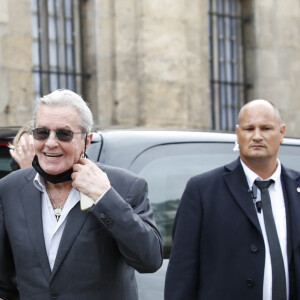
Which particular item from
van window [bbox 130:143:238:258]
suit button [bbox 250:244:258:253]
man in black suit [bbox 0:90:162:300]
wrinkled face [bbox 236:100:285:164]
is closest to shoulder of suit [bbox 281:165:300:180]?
wrinkled face [bbox 236:100:285:164]

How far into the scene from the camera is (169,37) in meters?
13.1

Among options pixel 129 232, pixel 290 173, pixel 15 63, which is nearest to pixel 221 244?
pixel 290 173

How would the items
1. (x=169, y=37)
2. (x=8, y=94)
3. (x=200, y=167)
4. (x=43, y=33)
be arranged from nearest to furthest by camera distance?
1. (x=200, y=167)
2. (x=8, y=94)
3. (x=43, y=33)
4. (x=169, y=37)

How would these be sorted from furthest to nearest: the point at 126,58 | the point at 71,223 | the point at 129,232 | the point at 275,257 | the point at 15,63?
the point at 126,58 → the point at 15,63 → the point at 275,257 → the point at 71,223 → the point at 129,232

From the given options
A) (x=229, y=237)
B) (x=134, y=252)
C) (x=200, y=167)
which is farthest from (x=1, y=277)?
(x=200, y=167)

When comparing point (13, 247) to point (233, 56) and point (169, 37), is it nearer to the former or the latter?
point (169, 37)

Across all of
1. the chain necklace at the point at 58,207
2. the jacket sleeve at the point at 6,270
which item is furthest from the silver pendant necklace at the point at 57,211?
the jacket sleeve at the point at 6,270

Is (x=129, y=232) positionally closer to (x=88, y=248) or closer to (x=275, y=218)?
(x=88, y=248)

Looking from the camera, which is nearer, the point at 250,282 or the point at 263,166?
the point at 250,282

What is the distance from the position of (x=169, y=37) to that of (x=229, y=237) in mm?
9441

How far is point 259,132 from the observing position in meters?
3.93

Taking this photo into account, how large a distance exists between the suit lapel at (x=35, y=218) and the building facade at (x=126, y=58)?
8.08m

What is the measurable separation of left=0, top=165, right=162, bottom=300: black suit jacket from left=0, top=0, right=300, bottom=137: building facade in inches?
321

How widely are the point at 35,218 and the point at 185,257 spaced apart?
839 mm
